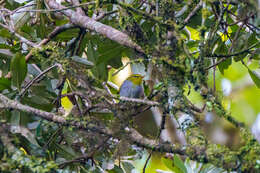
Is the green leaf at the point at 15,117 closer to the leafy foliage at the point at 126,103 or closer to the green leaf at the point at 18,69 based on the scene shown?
the leafy foliage at the point at 126,103

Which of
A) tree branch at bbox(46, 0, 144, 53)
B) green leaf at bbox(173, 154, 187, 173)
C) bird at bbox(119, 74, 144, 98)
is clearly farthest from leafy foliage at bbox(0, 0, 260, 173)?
bird at bbox(119, 74, 144, 98)

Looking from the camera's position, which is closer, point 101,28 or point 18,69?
point 101,28

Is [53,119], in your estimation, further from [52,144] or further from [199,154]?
[199,154]

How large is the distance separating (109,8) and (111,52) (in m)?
0.28

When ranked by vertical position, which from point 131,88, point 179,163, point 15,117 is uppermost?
point 15,117

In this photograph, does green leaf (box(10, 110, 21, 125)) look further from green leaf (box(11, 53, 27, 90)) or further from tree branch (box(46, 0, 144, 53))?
tree branch (box(46, 0, 144, 53))

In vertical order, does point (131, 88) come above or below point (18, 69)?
below

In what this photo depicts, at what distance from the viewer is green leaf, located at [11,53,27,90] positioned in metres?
1.16

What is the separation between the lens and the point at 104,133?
889mm

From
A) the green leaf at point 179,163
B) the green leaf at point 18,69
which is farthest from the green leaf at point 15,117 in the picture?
the green leaf at point 179,163

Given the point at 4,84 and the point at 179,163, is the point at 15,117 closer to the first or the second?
the point at 4,84

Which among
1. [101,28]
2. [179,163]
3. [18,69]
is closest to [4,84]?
[18,69]

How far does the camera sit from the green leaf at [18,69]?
116 cm

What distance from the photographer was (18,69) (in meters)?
1.19
